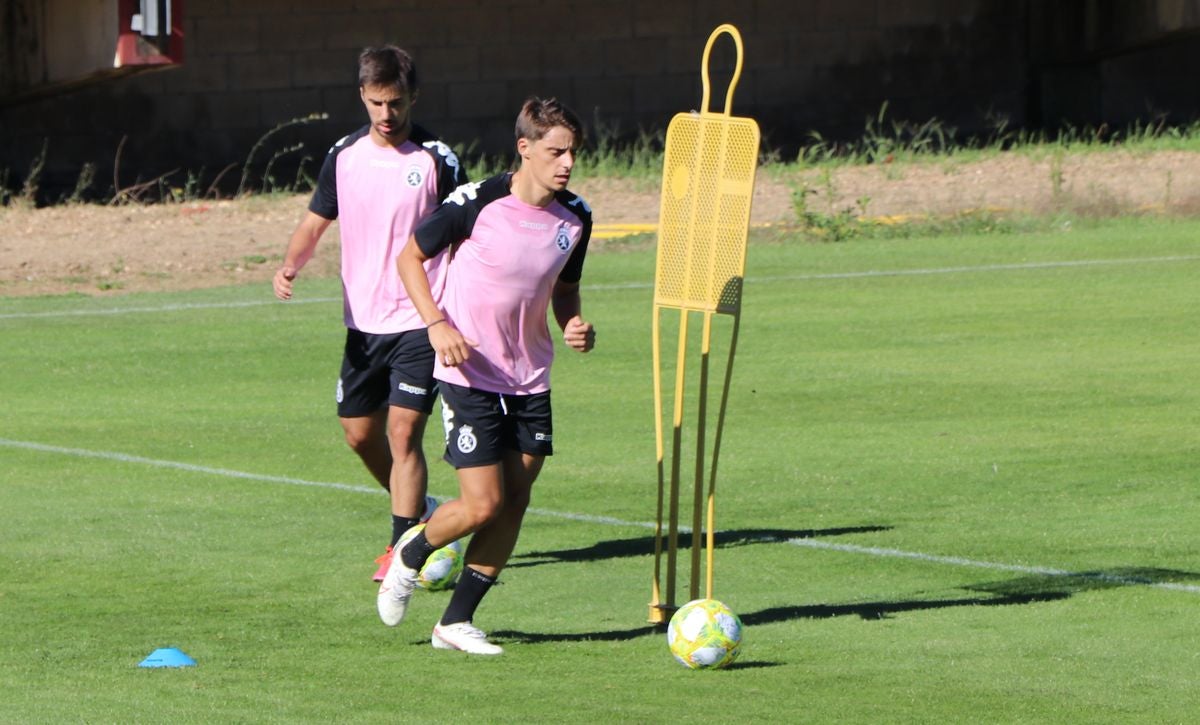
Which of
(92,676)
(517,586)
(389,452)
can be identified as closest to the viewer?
(92,676)

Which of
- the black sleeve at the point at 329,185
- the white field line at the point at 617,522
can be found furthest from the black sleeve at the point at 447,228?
the white field line at the point at 617,522

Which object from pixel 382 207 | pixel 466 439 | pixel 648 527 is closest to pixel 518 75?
pixel 648 527

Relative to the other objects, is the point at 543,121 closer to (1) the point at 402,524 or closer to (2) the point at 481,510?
(2) the point at 481,510

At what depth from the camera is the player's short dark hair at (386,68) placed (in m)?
8.80

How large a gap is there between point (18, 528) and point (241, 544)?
1192 mm

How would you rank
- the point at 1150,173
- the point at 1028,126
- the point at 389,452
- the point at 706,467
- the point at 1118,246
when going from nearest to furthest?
the point at 389,452 → the point at 706,467 → the point at 1118,246 → the point at 1150,173 → the point at 1028,126

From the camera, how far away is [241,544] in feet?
32.5

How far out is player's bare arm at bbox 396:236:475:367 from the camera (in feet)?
24.2

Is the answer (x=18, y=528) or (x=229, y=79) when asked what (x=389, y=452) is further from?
(x=229, y=79)

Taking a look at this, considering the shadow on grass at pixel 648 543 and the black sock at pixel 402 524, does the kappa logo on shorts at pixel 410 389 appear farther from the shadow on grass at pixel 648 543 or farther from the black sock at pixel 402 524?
the shadow on grass at pixel 648 543

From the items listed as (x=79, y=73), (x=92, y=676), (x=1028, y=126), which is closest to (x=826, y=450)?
(x=92, y=676)

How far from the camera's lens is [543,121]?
741cm

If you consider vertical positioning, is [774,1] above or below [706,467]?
above

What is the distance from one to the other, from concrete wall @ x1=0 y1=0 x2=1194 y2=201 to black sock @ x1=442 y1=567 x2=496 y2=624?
2187 cm
